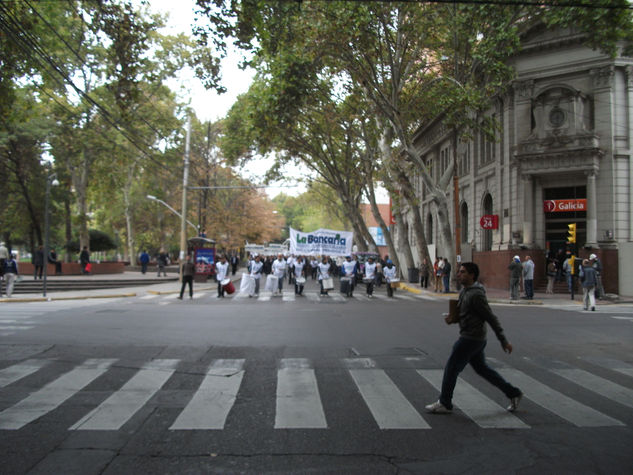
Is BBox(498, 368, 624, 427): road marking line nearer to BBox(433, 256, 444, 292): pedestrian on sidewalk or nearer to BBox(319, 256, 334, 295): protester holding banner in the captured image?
→ BBox(319, 256, 334, 295): protester holding banner

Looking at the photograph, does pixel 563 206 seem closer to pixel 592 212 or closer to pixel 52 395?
pixel 592 212

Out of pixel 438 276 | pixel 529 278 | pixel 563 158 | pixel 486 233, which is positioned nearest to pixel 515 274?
pixel 529 278

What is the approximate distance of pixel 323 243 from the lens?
29.3 metres

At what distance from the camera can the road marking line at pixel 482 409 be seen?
5.70 metres

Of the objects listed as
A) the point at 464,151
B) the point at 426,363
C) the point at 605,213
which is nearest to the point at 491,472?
the point at 426,363

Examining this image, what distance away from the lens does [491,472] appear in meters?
4.42

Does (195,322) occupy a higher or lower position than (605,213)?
lower

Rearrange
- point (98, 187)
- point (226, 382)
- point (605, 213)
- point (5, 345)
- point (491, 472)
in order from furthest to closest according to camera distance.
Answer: point (98, 187), point (605, 213), point (5, 345), point (226, 382), point (491, 472)

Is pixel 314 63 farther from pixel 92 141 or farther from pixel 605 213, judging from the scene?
pixel 92 141

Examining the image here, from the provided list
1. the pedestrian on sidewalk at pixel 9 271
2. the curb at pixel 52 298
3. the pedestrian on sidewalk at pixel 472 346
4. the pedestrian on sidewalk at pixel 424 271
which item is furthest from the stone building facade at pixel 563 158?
the pedestrian on sidewalk at pixel 472 346

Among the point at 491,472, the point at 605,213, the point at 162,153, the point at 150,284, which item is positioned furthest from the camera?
the point at 162,153

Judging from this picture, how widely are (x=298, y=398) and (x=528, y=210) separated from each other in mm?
22236

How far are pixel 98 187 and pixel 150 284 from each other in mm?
12323

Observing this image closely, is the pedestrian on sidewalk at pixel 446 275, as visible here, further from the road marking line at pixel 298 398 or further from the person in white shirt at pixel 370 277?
the road marking line at pixel 298 398
